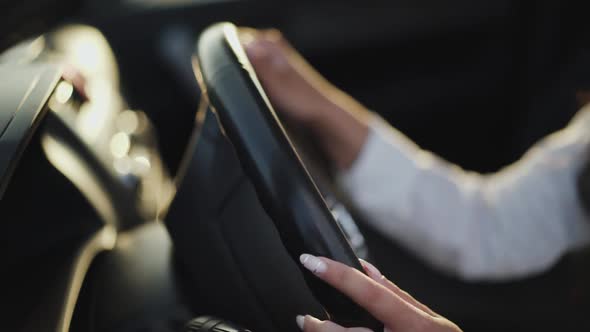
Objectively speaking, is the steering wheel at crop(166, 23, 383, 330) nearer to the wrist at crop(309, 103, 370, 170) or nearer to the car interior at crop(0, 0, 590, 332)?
the car interior at crop(0, 0, 590, 332)

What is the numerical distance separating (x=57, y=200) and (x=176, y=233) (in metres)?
0.13

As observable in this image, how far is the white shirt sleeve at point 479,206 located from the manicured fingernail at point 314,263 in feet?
1.95

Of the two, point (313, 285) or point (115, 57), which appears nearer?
point (313, 285)

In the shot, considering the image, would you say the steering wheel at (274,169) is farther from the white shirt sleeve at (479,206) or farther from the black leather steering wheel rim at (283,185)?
the white shirt sleeve at (479,206)

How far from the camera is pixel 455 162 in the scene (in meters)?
1.62

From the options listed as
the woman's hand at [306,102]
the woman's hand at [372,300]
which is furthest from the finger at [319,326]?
the woman's hand at [306,102]

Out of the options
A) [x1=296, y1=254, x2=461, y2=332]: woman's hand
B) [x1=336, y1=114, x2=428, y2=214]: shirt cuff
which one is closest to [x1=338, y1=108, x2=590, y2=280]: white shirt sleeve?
[x1=336, y1=114, x2=428, y2=214]: shirt cuff

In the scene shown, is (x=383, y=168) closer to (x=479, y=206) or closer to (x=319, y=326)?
(x=479, y=206)

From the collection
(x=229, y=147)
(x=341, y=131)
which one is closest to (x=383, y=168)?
(x=341, y=131)

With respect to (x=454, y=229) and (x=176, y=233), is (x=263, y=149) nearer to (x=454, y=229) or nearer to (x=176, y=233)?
(x=176, y=233)

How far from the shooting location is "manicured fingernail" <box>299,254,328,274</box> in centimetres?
50

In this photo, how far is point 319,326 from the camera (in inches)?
21.1

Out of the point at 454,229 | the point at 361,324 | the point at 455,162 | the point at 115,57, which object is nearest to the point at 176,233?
the point at 361,324

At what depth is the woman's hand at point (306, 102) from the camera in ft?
3.28
